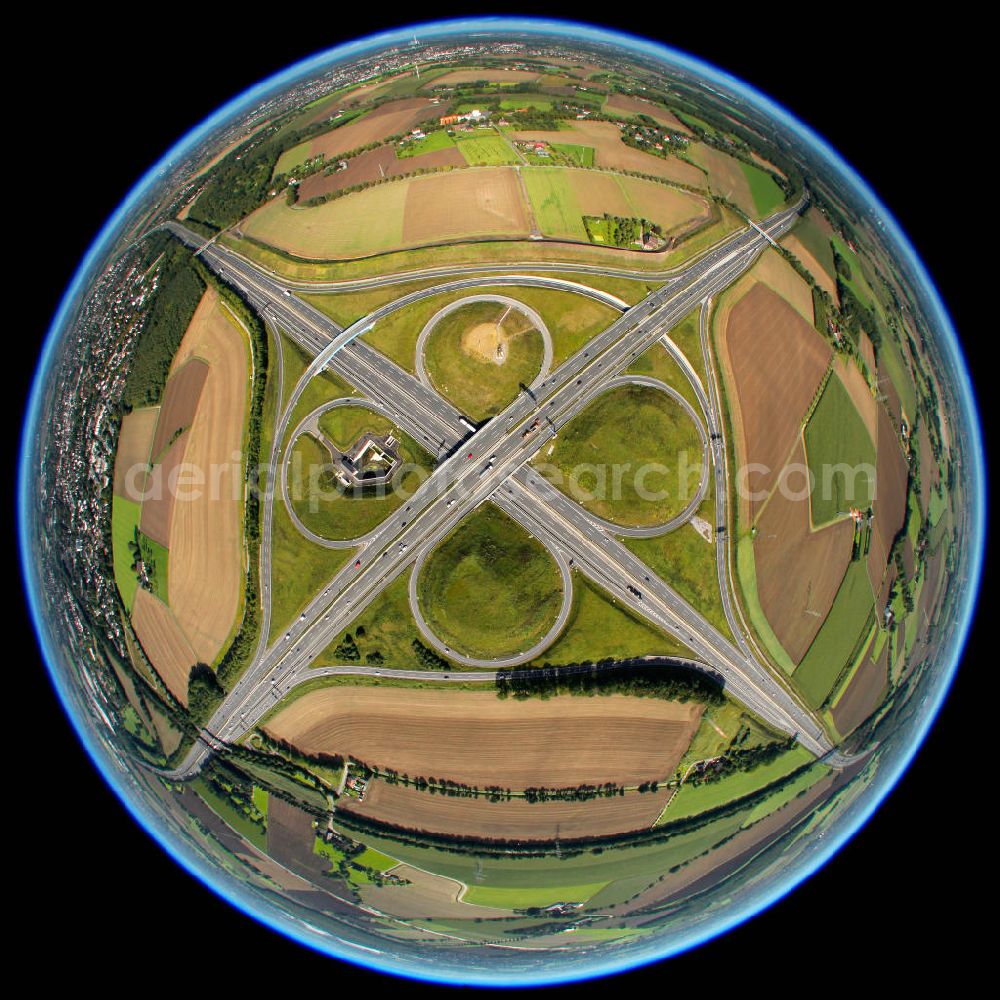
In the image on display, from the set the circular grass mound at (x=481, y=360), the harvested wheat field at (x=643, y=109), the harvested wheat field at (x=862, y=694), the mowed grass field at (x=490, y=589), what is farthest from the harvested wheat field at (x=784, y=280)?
the mowed grass field at (x=490, y=589)

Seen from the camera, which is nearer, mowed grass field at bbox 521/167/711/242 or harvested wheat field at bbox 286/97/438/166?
mowed grass field at bbox 521/167/711/242

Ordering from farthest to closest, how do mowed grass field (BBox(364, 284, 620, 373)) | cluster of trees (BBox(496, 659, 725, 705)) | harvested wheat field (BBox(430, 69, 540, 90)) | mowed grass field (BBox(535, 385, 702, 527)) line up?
harvested wheat field (BBox(430, 69, 540, 90))
mowed grass field (BBox(364, 284, 620, 373))
mowed grass field (BBox(535, 385, 702, 527))
cluster of trees (BBox(496, 659, 725, 705))

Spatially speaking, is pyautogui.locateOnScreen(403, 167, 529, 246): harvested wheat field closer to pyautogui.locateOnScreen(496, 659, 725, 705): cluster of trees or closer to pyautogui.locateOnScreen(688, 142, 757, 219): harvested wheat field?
pyautogui.locateOnScreen(688, 142, 757, 219): harvested wheat field

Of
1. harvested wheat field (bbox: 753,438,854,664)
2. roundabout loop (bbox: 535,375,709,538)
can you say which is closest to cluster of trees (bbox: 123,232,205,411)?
roundabout loop (bbox: 535,375,709,538)

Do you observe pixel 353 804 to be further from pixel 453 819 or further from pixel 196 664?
pixel 196 664

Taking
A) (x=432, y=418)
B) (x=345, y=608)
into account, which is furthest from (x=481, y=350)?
(x=345, y=608)

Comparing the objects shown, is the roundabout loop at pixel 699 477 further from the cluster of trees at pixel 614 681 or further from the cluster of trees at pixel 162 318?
the cluster of trees at pixel 162 318
